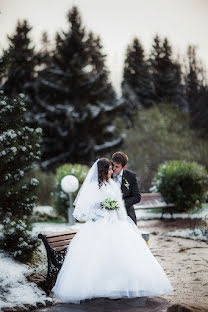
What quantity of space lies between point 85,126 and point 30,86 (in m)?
5.54

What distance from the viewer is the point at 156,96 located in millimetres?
31391

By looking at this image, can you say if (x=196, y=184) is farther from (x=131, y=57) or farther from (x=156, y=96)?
(x=131, y=57)

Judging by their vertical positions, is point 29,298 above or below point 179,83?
below

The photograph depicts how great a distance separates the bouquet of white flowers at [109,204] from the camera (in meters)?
5.20

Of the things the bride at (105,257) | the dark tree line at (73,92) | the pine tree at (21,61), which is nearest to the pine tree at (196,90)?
the dark tree line at (73,92)

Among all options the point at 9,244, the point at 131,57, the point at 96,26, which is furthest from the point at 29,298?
the point at 131,57

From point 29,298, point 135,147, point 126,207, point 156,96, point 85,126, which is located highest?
point 156,96

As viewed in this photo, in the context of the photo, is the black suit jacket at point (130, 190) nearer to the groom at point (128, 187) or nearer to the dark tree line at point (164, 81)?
the groom at point (128, 187)

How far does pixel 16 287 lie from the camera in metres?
5.24

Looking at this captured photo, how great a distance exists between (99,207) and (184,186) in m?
8.43

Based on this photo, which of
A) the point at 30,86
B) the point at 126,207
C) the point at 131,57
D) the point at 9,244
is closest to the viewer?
the point at 126,207

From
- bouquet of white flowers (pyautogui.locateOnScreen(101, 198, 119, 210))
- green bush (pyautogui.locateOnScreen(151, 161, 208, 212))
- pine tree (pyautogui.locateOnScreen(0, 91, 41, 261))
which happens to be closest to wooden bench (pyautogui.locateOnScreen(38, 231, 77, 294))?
pine tree (pyautogui.locateOnScreen(0, 91, 41, 261))

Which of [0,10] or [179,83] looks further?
[179,83]

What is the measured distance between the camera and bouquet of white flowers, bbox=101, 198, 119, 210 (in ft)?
17.1
